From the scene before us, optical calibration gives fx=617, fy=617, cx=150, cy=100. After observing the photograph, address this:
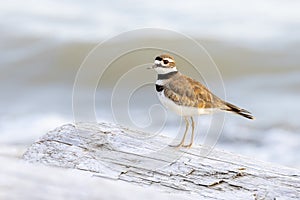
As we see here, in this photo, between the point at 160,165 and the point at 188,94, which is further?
the point at 188,94

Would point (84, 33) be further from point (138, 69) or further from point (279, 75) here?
point (138, 69)

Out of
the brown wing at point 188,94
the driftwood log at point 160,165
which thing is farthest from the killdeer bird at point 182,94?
the driftwood log at point 160,165

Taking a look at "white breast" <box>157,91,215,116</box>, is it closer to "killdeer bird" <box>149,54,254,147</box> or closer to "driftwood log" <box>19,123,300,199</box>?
"killdeer bird" <box>149,54,254,147</box>

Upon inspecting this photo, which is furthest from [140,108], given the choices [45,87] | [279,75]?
[279,75]

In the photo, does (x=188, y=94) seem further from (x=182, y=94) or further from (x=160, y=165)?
(x=160, y=165)

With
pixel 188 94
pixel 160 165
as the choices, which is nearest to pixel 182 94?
pixel 188 94

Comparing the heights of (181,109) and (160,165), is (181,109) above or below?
above

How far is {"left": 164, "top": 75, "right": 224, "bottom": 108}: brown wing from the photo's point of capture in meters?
3.94

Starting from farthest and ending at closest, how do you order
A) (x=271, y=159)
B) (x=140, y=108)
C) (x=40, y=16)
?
1. (x=40, y=16)
2. (x=140, y=108)
3. (x=271, y=159)

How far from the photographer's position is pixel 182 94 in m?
3.96

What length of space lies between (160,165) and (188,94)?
2.40ft

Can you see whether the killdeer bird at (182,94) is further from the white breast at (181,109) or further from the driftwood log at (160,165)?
the driftwood log at (160,165)

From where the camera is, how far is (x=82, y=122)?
12.8ft

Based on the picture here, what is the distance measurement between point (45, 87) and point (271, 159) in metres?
4.20
